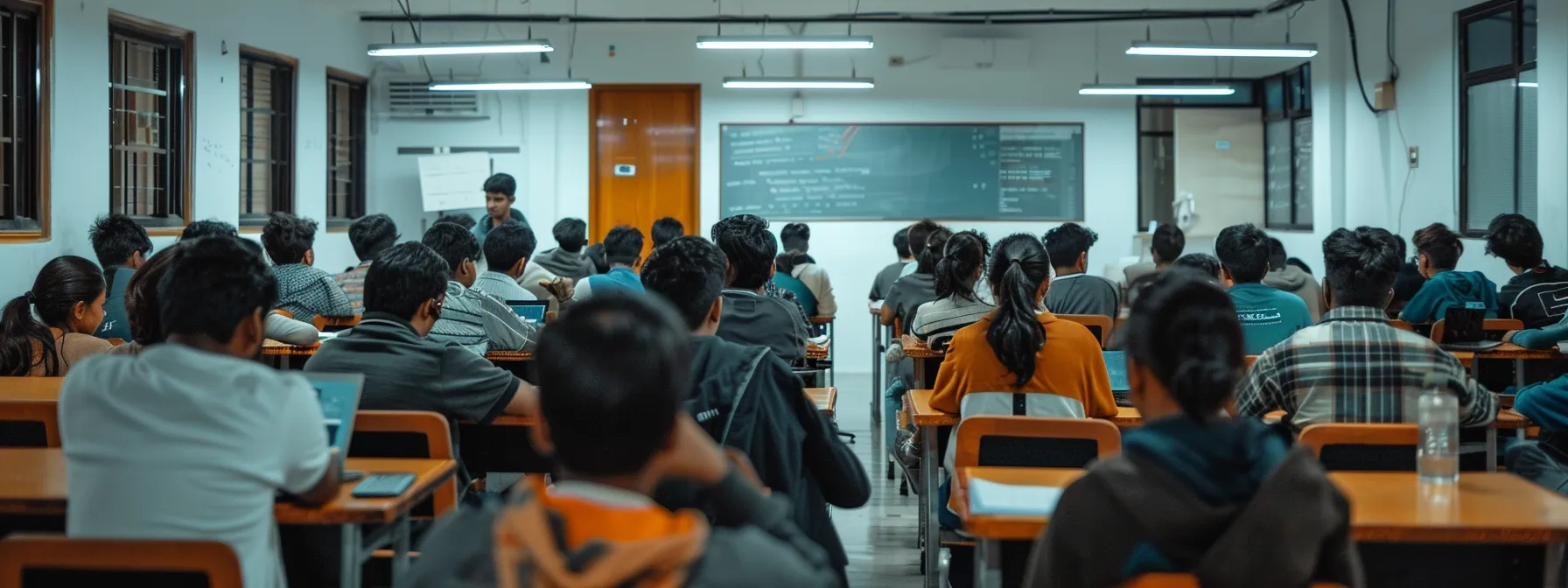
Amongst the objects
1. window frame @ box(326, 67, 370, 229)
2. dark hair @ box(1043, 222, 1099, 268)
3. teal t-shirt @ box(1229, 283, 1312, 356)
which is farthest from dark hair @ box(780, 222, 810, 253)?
teal t-shirt @ box(1229, 283, 1312, 356)

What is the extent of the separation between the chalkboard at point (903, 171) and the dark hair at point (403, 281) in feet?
23.3

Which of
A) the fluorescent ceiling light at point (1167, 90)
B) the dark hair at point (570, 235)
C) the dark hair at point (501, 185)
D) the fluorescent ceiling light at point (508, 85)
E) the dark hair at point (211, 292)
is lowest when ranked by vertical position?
the dark hair at point (211, 292)

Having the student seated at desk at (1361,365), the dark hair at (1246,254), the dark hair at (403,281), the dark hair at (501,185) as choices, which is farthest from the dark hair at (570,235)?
the student seated at desk at (1361,365)

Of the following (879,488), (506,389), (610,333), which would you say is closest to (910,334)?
(879,488)

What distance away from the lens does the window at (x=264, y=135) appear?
8227mm

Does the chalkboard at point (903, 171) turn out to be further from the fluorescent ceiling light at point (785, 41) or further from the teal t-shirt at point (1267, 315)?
the teal t-shirt at point (1267, 315)

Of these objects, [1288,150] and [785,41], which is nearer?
[785,41]

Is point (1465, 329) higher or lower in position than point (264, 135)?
lower

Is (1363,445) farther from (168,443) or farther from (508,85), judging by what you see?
(508,85)

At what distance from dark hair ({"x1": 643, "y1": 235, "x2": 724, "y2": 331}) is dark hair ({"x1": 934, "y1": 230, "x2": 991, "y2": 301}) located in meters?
2.00

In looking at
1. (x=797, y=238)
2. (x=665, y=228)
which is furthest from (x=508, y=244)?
(x=797, y=238)

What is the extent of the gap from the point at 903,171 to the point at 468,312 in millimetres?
6060

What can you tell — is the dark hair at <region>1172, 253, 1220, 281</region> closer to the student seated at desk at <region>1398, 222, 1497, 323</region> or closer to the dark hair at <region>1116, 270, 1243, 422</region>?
the student seated at desk at <region>1398, 222, 1497, 323</region>

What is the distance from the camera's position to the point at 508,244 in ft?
17.4
